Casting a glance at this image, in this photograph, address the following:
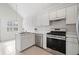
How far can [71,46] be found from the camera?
2385 millimetres

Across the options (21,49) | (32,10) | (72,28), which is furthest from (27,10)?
(72,28)

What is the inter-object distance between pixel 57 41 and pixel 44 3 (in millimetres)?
1100

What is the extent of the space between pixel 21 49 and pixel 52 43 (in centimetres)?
89

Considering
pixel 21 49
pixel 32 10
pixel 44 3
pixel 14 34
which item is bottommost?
pixel 21 49

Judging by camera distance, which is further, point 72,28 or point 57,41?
point 57,41

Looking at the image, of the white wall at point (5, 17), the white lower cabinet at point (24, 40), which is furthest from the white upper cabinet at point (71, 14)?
the white wall at point (5, 17)

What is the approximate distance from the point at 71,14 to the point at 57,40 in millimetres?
792

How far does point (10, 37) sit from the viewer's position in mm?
2463

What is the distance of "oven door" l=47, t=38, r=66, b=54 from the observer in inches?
97.1

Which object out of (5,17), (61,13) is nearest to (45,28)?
(61,13)

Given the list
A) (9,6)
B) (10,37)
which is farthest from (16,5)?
(10,37)

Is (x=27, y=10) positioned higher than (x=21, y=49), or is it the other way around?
(x=27, y=10)

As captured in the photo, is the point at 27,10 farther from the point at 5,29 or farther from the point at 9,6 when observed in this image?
the point at 5,29

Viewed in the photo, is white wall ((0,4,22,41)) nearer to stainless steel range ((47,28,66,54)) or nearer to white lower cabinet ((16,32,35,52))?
white lower cabinet ((16,32,35,52))
